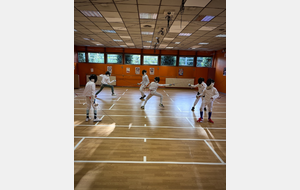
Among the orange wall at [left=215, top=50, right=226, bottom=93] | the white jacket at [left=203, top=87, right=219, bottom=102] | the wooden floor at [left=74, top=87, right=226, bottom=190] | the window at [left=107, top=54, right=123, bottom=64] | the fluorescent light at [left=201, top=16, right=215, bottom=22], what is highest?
the window at [left=107, top=54, right=123, bottom=64]

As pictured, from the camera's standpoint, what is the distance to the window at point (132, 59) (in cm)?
1426

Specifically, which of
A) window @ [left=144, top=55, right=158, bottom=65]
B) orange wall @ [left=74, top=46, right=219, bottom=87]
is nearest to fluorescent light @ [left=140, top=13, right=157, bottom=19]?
orange wall @ [left=74, top=46, right=219, bottom=87]

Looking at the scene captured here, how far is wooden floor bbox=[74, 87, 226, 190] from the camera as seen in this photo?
2.41 metres

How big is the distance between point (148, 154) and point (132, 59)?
12.1 meters

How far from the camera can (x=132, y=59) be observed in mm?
14320

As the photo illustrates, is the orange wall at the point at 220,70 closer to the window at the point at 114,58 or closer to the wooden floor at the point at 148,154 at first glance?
the wooden floor at the point at 148,154

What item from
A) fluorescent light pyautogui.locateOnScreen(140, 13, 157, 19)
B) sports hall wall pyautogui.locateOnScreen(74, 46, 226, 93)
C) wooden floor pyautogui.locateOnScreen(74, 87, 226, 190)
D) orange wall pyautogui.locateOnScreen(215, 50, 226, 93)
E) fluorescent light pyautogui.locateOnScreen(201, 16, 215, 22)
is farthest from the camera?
sports hall wall pyautogui.locateOnScreen(74, 46, 226, 93)

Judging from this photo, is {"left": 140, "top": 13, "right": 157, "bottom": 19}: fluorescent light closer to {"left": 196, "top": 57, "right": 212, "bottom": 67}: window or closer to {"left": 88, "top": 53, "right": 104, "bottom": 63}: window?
{"left": 88, "top": 53, "right": 104, "bottom": 63}: window

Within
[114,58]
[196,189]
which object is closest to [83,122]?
[196,189]

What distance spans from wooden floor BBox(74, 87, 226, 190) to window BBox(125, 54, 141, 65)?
9.64 meters

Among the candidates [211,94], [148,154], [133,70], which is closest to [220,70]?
[133,70]

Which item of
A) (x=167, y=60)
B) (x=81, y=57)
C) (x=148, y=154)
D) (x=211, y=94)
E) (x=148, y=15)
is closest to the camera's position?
(x=148, y=154)

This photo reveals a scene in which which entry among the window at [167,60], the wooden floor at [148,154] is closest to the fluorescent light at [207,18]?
the wooden floor at [148,154]

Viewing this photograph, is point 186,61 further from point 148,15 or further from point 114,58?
point 148,15
